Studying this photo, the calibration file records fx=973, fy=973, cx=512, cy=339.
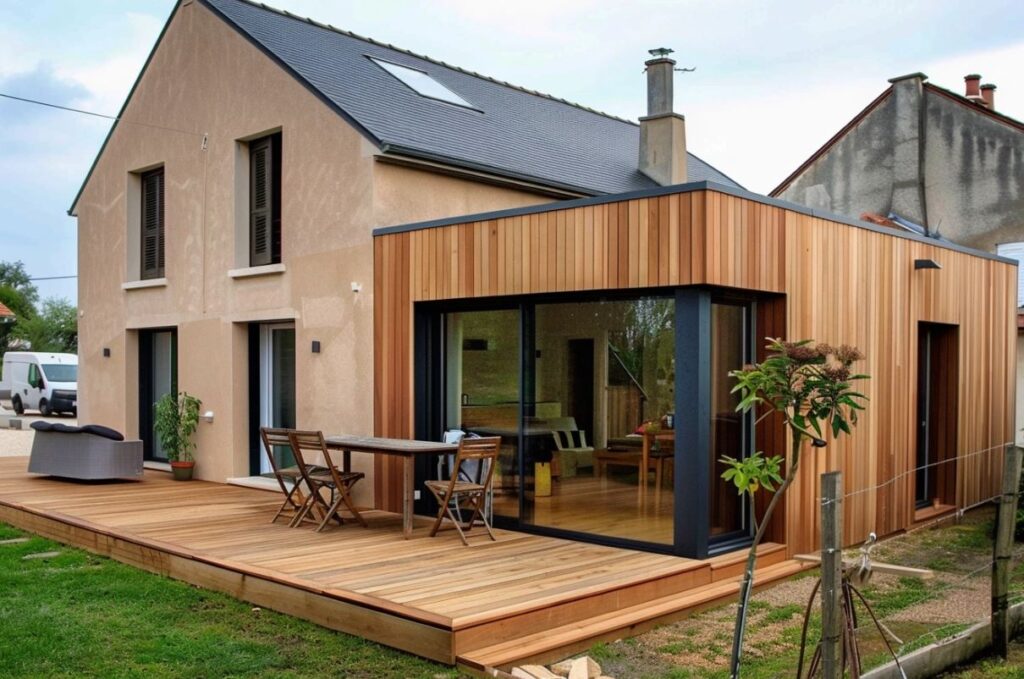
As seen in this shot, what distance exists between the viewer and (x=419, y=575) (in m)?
6.46

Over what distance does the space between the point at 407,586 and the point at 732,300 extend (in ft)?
10.9

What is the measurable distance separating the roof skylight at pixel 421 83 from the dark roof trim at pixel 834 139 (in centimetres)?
806

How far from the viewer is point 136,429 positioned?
1315 cm

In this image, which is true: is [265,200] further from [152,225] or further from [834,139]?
[834,139]

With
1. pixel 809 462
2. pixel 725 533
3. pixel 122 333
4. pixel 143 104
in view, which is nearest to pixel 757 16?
pixel 809 462

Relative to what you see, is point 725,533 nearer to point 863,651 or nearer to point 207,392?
point 863,651

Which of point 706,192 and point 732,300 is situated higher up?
point 706,192

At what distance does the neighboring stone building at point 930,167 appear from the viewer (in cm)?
1605

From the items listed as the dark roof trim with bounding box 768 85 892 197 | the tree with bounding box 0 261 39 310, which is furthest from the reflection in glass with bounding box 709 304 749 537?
the tree with bounding box 0 261 39 310

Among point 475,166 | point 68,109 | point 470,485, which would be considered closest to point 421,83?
point 475,166

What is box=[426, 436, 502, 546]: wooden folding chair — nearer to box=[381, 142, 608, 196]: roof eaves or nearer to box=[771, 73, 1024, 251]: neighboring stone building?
box=[381, 142, 608, 196]: roof eaves

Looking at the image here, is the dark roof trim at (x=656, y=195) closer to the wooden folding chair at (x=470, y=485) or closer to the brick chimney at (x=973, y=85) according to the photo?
the wooden folding chair at (x=470, y=485)

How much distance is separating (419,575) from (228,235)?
6.26m

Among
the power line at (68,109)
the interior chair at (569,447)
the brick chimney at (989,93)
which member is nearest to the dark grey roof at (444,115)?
the power line at (68,109)
